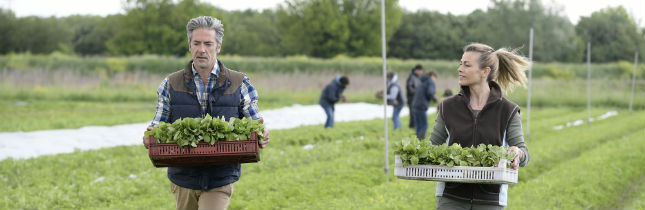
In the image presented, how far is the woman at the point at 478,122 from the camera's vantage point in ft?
13.7

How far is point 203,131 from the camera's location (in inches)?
145

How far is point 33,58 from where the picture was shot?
42031 mm

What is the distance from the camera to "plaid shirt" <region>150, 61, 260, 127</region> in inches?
160

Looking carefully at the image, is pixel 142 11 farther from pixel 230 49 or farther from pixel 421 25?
pixel 421 25

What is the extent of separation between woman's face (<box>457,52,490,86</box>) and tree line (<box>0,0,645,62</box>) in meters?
50.2

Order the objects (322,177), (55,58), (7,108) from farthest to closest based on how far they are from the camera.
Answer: (55,58)
(7,108)
(322,177)

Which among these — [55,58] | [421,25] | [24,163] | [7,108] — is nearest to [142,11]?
[55,58]

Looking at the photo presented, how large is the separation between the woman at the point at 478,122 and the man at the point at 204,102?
1.28m

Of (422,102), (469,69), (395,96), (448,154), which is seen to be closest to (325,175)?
(422,102)

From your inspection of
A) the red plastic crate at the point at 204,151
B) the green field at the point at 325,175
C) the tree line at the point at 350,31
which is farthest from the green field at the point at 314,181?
the tree line at the point at 350,31

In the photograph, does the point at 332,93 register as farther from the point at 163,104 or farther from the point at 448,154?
the point at 448,154

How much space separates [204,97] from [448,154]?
5.00ft

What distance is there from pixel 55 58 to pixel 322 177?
38840 mm

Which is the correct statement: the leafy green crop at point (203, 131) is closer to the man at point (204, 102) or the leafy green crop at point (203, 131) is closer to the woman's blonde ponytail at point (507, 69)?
the man at point (204, 102)
